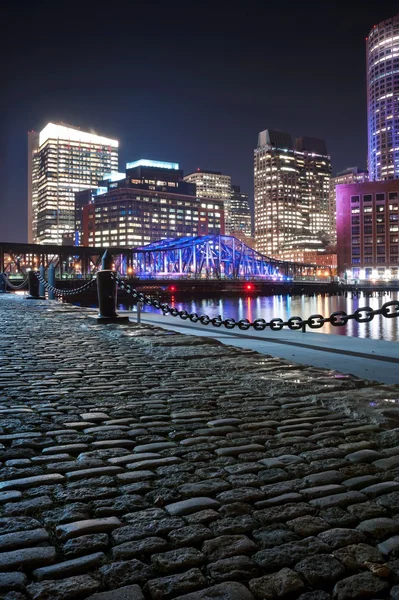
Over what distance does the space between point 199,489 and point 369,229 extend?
15628 centimetres

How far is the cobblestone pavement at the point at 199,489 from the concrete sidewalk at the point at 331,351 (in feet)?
5.47

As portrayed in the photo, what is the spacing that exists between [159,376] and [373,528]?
470 cm

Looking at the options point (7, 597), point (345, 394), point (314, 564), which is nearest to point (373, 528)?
point (314, 564)

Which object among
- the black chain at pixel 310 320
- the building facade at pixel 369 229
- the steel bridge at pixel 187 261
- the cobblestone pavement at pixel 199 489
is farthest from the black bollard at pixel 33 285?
the building facade at pixel 369 229

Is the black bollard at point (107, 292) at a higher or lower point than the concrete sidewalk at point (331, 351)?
higher

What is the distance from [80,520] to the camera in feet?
9.68

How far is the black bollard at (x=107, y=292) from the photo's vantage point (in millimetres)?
15969

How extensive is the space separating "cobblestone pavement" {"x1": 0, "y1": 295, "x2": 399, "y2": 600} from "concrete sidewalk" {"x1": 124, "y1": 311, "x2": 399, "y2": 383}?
1.67m

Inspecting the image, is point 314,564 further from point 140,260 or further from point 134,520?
point 140,260

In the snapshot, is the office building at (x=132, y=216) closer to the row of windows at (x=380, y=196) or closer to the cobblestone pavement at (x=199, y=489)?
the row of windows at (x=380, y=196)

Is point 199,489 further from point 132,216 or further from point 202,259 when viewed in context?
point 132,216

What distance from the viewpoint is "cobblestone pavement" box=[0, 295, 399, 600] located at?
7.84 feet

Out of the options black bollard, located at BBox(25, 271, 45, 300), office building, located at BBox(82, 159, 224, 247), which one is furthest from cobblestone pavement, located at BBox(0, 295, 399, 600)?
office building, located at BBox(82, 159, 224, 247)

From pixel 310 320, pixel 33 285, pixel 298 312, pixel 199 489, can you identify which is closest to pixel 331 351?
pixel 310 320
